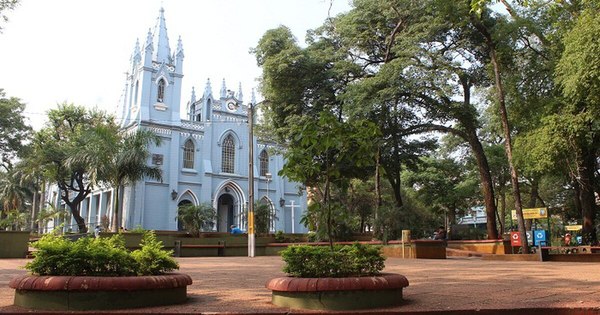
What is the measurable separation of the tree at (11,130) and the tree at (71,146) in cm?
113

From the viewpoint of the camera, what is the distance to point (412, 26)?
21969 mm

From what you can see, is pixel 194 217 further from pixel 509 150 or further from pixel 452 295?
pixel 452 295

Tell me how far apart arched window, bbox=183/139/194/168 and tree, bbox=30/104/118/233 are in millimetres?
5792

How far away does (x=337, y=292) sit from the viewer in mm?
5379

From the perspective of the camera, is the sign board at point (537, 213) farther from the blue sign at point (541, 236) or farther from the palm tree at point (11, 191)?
the palm tree at point (11, 191)

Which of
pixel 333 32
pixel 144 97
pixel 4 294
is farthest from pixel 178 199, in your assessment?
pixel 4 294

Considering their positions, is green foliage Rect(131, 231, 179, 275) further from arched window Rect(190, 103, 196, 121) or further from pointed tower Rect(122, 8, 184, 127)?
arched window Rect(190, 103, 196, 121)

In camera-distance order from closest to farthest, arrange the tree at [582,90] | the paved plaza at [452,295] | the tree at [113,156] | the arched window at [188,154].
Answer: the paved plaza at [452,295], the tree at [582,90], the tree at [113,156], the arched window at [188,154]

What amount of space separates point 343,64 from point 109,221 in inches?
889

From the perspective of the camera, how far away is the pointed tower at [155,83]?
126 ft

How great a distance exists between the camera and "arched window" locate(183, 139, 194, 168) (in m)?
40.0

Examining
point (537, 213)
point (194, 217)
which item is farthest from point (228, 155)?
point (537, 213)

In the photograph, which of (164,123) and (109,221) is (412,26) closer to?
(164,123)

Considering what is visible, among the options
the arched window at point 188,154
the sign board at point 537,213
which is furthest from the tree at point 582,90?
the arched window at point 188,154
